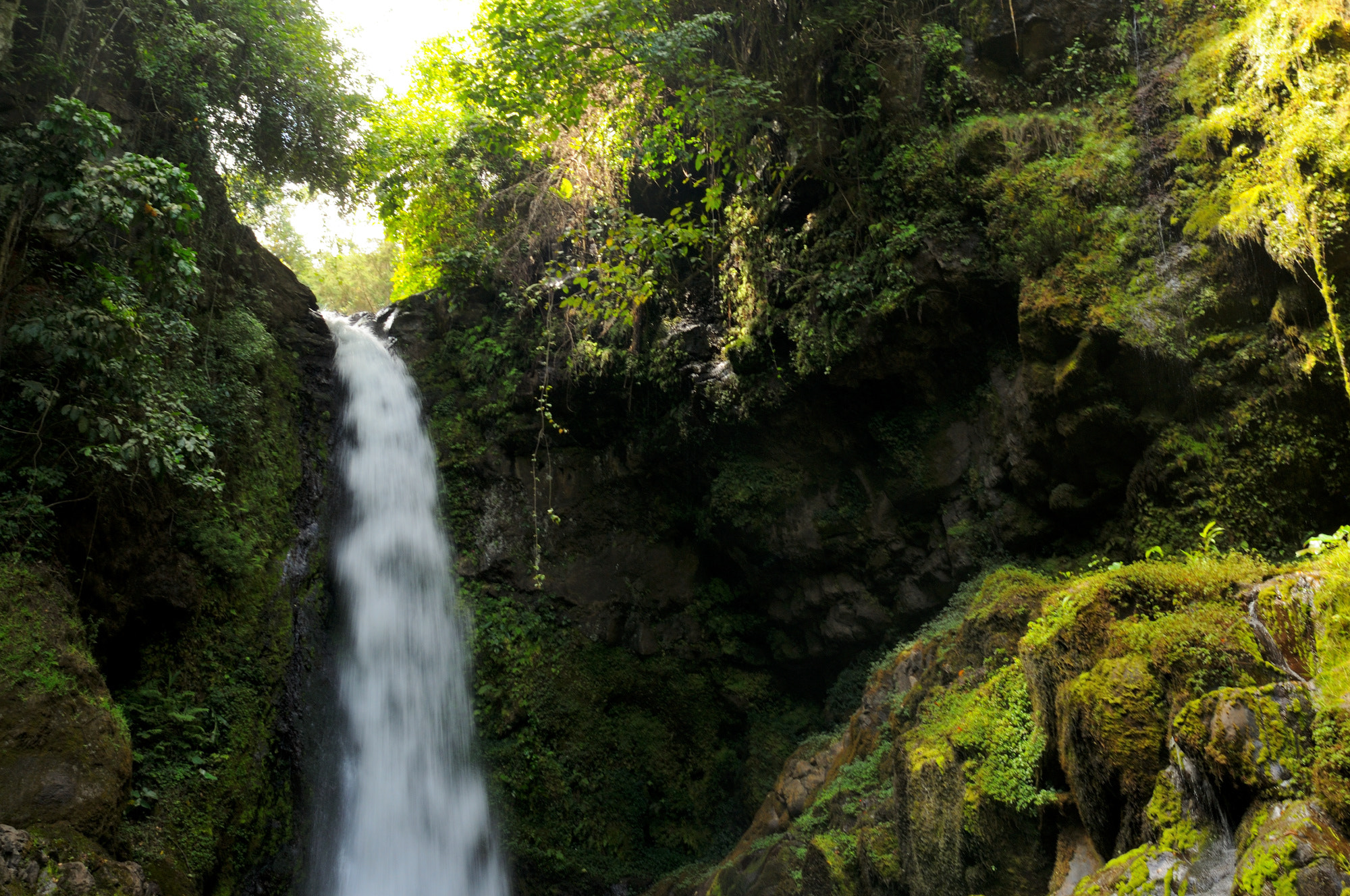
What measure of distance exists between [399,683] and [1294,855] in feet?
29.9

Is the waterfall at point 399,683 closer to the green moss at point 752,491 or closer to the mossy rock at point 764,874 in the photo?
the mossy rock at point 764,874

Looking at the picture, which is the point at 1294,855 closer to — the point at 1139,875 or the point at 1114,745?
the point at 1139,875

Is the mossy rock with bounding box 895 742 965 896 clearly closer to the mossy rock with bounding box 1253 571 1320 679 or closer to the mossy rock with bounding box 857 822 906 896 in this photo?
the mossy rock with bounding box 857 822 906 896

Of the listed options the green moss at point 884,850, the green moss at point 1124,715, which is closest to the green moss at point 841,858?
the green moss at point 884,850

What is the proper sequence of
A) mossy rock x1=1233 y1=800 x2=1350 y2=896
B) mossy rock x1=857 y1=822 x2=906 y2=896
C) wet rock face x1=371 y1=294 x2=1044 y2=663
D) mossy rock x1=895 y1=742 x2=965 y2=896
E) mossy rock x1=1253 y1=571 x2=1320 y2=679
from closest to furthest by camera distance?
mossy rock x1=1233 y1=800 x2=1350 y2=896 < mossy rock x1=1253 y1=571 x2=1320 y2=679 < mossy rock x1=895 y1=742 x2=965 y2=896 < mossy rock x1=857 y1=822 x2=906 y2=896 < wet rock face x1=371 y1=294 x2=1044 y2=663

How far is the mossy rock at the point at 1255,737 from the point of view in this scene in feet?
8.62

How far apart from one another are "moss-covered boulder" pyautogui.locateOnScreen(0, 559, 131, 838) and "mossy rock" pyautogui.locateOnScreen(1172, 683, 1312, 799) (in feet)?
21.2

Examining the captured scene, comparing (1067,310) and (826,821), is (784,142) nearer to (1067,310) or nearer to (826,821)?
(1067,310)

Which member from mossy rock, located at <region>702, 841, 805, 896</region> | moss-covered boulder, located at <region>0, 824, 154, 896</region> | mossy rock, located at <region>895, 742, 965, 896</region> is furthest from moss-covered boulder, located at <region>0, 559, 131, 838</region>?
mossy rock, located at <region>895, 742, 965, 896</region>

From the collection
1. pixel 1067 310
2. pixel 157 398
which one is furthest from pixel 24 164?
pixel 1067 310

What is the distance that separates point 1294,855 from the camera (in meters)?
2.35

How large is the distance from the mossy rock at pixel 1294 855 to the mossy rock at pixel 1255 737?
11 centimetres

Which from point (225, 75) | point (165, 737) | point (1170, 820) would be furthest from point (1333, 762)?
point (225, 75)

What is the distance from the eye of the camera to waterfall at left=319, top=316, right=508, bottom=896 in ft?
27.2
